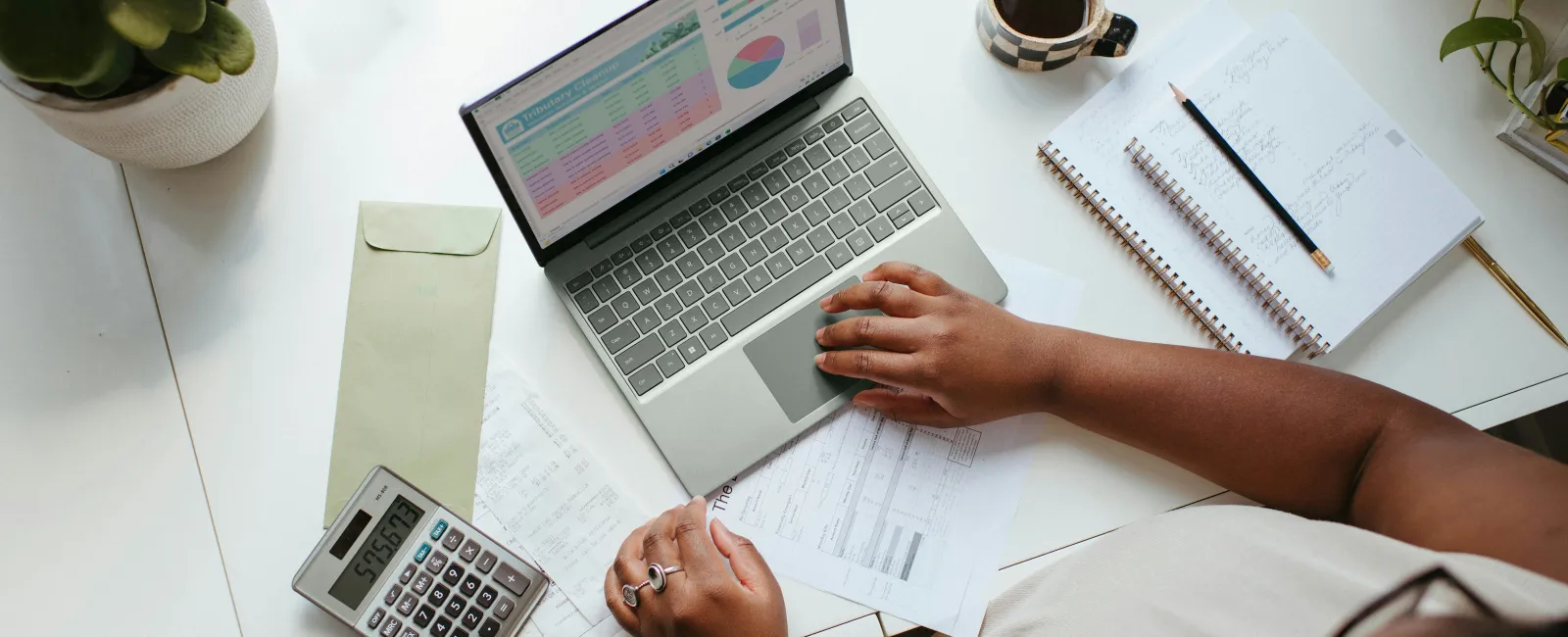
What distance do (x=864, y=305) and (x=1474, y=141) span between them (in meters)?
0.64

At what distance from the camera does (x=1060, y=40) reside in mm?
851

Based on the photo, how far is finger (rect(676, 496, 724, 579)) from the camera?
755mm

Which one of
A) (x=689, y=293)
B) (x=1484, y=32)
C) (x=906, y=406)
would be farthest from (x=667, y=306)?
(x=1484, y=32)

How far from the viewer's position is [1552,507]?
0.65 metres

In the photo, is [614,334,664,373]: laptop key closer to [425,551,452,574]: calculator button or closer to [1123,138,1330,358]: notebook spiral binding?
[425,551,452,574]: calculator button

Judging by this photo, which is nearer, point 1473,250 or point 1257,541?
point 1257,541

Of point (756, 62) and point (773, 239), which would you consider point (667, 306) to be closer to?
point (773, 239)

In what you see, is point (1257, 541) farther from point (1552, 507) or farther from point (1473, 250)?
point (1473, 250)

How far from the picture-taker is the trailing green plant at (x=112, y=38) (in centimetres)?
59

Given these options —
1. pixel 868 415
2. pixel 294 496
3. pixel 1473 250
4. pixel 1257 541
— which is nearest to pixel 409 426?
pixel 294 496

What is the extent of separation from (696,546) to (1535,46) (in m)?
0.90

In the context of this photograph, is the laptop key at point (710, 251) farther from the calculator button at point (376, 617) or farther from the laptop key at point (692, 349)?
the calculator button at point (376, 617)

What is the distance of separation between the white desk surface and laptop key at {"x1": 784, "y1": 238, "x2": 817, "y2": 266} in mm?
162

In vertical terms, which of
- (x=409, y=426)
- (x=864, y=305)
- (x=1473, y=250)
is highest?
(x=409, y=426)
